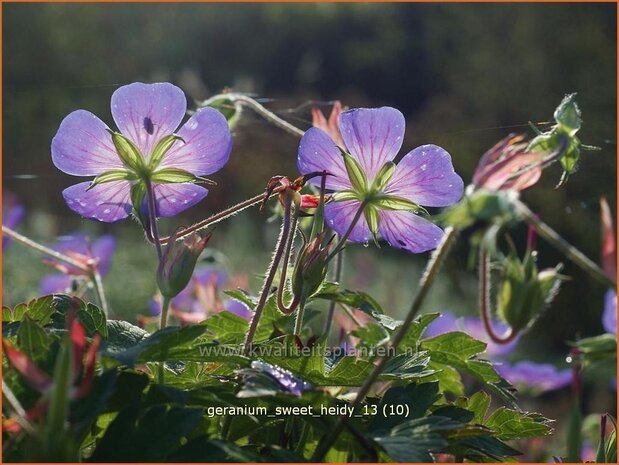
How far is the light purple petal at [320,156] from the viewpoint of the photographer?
898 millimetres

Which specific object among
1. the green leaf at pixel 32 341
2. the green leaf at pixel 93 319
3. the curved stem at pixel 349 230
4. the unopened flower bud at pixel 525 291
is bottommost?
the green leaf at pixel 32 341

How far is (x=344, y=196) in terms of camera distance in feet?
3.14

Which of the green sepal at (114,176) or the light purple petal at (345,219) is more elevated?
the green sepal at (114,176)

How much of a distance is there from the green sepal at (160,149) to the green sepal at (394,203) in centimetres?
21

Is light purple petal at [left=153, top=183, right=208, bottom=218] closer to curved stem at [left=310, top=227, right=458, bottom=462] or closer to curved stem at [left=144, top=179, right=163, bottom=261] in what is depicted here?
curved stem at [left=144, top=179, right=163, bottom=261]

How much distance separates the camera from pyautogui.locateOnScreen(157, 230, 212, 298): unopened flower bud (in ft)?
2.71

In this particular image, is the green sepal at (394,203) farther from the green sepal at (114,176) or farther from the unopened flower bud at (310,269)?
the green sepal at (114,176)

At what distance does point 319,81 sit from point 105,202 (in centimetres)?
1009

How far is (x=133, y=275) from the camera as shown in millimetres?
5758

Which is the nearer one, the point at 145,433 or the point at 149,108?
the point at 145,433

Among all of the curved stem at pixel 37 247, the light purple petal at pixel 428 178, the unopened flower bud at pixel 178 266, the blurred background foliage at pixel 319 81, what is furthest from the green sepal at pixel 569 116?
the blurred background foliage at pixel 319 81

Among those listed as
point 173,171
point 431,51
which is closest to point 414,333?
point 173,171

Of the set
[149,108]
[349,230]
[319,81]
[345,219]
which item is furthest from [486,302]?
[319,81]

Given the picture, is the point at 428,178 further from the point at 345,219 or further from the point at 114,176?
the point at 114,176
